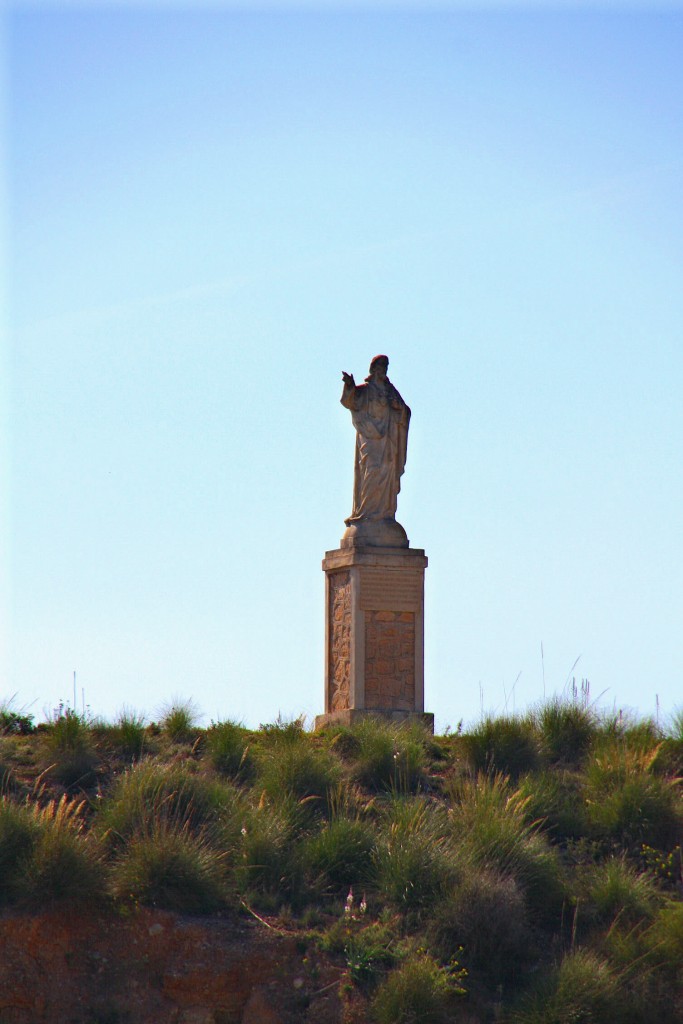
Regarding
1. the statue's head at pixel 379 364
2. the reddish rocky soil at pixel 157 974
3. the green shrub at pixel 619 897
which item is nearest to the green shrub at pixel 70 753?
the reddish rocky soil at pixel 157 974

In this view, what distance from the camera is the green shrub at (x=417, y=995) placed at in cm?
1058

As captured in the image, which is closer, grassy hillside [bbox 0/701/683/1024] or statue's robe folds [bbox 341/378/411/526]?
grassy hillside [bbox 0/701/683/1024]

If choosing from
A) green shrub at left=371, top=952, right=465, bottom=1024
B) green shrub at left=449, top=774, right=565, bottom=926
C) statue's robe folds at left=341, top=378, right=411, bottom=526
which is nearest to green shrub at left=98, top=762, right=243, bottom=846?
green shrub at left=449, top=774, right=565, bottom=926

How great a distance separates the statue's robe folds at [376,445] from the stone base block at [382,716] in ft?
7.87

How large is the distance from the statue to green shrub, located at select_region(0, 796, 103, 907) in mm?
6661

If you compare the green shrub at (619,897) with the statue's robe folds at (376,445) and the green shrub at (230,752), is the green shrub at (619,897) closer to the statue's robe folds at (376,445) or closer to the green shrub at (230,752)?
the green shrub at (230,752)

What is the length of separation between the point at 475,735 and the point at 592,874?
→ 2.54m

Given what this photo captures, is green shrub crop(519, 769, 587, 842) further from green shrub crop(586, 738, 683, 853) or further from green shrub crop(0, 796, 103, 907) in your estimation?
green shrub crop(0, 796, 103, 907)

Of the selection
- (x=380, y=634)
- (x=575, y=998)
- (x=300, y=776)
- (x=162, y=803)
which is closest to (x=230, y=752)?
(x=300, y=776)

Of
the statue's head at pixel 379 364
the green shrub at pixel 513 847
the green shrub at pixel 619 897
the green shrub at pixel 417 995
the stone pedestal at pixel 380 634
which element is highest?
the statue's head at pixel 379 364

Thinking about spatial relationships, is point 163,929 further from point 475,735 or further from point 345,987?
point 475,735

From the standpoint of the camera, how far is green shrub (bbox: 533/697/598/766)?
14.8 m

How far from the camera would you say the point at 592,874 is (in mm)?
12344

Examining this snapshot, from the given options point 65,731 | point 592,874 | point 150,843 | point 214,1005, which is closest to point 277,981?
point 214,1005
